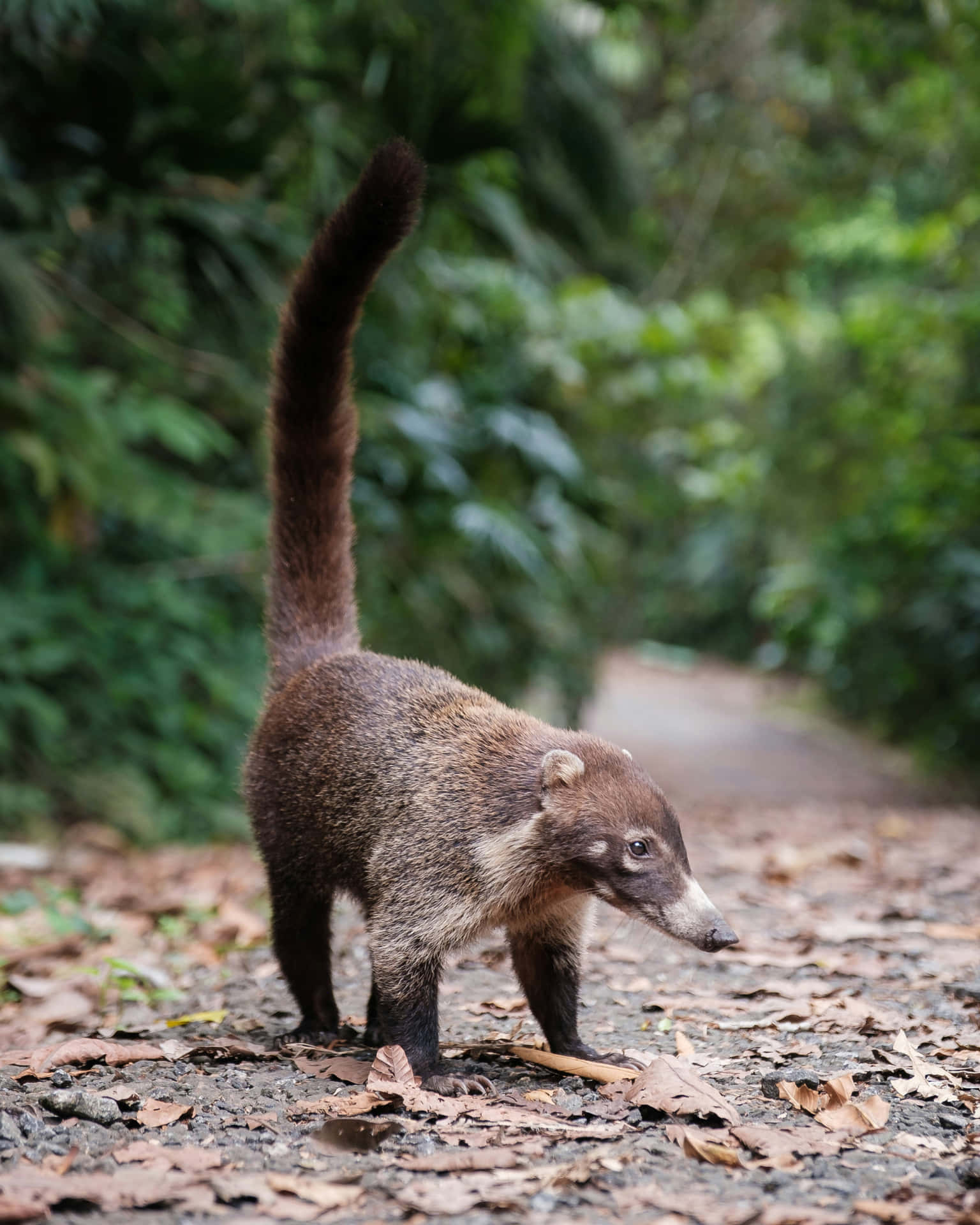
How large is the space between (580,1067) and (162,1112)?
3.31ft

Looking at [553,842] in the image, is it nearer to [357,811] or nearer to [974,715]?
[357,811]

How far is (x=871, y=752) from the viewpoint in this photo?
570 inches

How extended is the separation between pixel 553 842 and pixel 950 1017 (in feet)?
4.46

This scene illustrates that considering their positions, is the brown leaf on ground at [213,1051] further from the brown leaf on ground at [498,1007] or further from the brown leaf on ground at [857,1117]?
the brown leaf on ground at [857,1117]

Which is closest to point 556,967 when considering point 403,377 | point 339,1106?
point 339,1106

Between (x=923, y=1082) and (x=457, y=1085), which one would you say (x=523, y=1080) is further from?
(x=923, y=1082)

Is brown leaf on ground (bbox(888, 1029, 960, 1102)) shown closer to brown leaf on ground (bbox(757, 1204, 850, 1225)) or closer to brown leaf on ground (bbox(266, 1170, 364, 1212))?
brown leaf on ground (bbox(757, 1204, 850, 1225))

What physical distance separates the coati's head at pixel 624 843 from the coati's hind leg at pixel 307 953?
867 millimetres

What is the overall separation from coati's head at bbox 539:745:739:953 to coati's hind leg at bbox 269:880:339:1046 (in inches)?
34.1

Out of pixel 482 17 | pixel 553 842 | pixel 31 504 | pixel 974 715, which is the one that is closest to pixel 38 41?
pixel 31 504

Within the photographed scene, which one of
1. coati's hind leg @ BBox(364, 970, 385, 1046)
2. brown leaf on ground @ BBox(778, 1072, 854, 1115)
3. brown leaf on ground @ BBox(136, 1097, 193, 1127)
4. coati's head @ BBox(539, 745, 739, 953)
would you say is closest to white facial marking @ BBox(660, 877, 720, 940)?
coati's head @ BBox(539, 745, 739, 953)

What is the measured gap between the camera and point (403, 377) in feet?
25.9

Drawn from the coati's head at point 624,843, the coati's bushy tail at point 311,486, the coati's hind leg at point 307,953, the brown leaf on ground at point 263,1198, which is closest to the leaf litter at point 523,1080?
the brown leaf on ground at point 263,1198

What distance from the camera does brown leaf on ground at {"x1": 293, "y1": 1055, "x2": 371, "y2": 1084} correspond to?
10.1ft
